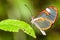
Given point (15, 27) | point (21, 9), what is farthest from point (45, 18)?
point (21, 9)

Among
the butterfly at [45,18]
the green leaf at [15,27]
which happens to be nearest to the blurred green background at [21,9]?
the butterfly at [45,18]

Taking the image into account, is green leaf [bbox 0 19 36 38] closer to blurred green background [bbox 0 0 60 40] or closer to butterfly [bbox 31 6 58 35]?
butterfly [bbox 31 6 58 35]

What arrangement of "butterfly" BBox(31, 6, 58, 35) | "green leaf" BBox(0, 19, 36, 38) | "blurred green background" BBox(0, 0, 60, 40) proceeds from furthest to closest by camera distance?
"blurred green background" BBox(0, 0, 60, 40) → "butterfly" BBox(31, 6, 58, 35) → "green leaf" BBox(0, 19, 36, 38)

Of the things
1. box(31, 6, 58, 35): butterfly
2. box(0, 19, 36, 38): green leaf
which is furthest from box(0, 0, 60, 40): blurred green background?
box(0, 19, 36, 38): green leaf

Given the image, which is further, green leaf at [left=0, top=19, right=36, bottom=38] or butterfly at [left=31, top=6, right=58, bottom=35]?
butterfly at [left=31, top=6, right=58, bottom=35]

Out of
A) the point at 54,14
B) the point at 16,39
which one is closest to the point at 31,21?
the point at 54,14

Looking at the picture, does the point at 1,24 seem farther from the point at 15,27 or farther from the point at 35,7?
the point at 35,7

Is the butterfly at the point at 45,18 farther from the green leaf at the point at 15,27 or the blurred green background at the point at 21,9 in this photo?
the blurred green background at the point at 21,9

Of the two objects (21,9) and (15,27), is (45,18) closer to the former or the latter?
(15,27)
